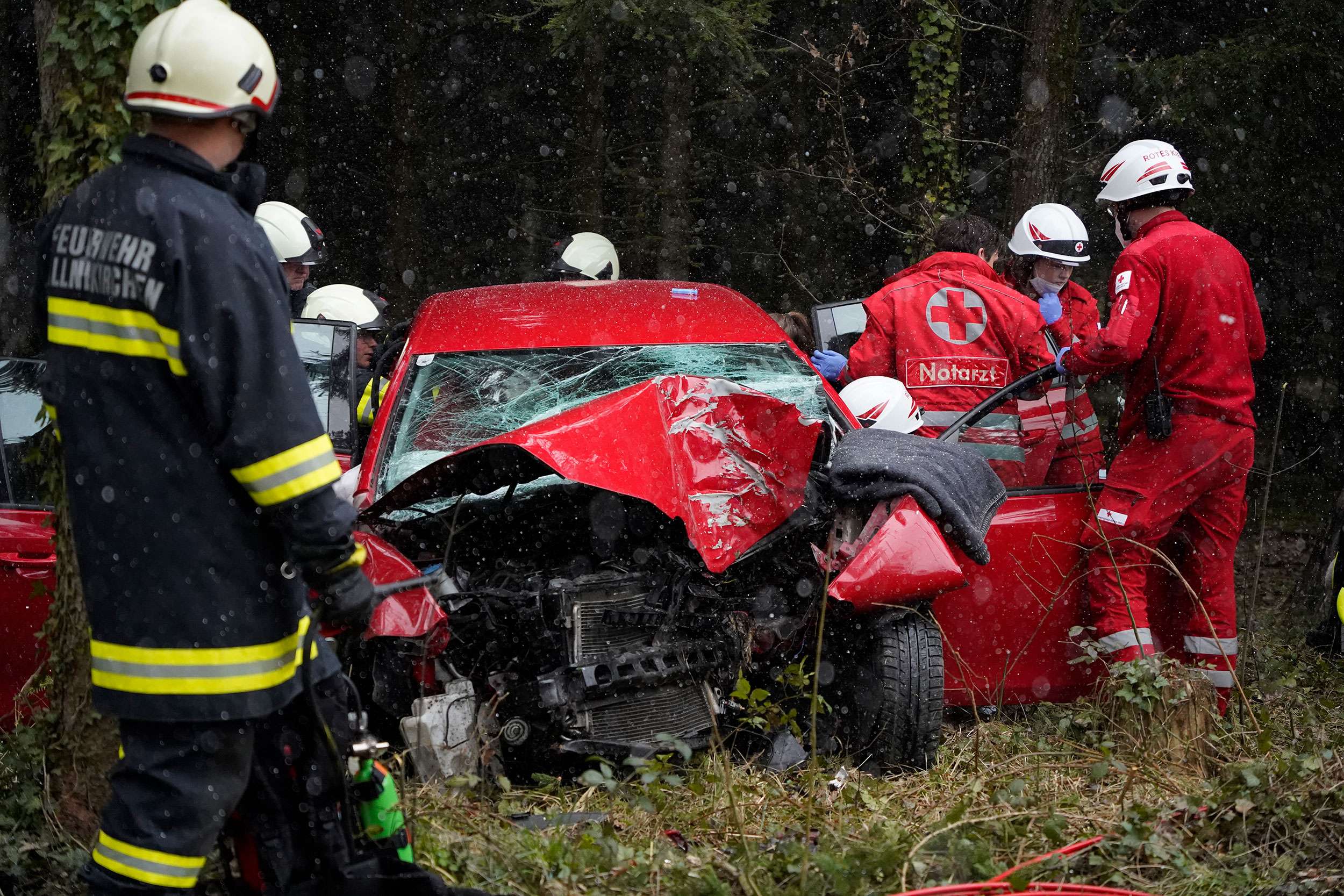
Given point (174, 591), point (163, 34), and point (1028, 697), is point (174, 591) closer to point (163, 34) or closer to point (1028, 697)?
point (163, 34)

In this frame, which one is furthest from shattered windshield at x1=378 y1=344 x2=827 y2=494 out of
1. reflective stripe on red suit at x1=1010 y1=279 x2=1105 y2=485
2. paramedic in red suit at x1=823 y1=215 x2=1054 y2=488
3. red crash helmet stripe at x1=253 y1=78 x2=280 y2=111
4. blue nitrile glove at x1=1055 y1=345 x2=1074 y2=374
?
red crash helmet stripe at x1=253 y1=78 x2=280 y2=111

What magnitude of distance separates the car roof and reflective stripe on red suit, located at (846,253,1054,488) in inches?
23.9

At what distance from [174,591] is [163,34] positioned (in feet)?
3.30

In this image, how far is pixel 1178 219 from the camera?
16.1 feet

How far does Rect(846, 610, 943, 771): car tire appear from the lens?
3.91 meters

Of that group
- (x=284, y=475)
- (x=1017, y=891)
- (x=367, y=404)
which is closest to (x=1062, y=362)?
(x=1017, y=891)

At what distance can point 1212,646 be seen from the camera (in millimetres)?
4578

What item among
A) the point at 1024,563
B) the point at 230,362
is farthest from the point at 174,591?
the point at 1024,563

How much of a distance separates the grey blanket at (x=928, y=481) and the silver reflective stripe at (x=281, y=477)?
210cm

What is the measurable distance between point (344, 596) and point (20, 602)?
7.57 feet

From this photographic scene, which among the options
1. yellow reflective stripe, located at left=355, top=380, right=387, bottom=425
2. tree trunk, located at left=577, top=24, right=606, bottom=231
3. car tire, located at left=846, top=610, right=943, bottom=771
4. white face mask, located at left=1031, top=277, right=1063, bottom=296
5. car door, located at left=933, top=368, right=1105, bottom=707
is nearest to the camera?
car tire, located at left=846, top=610, right=943, bottom=771

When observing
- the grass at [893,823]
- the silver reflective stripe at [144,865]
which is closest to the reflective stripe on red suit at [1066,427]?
the grass at [893,823]

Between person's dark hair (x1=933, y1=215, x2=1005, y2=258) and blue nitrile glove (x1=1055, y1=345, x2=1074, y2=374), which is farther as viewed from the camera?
person's dark hair (x1=933, y1=215, x2=1005, y2=258)

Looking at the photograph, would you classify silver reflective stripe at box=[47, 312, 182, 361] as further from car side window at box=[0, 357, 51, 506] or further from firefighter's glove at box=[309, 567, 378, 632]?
car side window at box=[0, 357, 51, 506]
